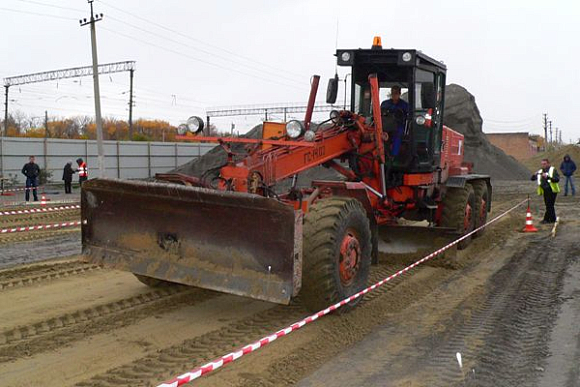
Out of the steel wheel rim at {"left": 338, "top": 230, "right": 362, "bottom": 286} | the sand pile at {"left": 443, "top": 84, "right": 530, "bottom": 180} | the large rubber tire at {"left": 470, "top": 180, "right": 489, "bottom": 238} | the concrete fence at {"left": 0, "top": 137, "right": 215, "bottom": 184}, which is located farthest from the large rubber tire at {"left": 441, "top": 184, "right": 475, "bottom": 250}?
the sand pile at {"left": 443, "top": 84, "right": 530, "bottom": 180}

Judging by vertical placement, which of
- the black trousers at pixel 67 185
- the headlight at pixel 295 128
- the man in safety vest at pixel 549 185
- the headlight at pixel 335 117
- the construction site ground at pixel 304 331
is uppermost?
the headlight at pixel 335 117

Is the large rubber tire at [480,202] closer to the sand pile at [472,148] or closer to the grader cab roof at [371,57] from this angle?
the grader cab roof at [371,57]

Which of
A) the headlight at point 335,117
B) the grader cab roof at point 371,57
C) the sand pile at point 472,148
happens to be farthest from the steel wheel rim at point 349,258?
the sand pile at point 472,148

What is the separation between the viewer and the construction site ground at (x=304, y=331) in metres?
4.58

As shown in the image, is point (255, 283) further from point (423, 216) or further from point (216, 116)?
point (216, 116)

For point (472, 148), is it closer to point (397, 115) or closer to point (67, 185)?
point (67, 185)

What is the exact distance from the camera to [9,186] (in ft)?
85.7

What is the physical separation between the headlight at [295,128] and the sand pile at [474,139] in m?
27.9

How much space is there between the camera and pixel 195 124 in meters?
6.52

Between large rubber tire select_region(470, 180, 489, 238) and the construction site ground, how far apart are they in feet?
7.49

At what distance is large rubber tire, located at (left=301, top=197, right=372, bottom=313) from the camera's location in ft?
18.2

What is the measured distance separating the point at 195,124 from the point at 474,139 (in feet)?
98.8

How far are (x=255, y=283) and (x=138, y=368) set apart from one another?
1.30m

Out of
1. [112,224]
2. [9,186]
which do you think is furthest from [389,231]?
[9,186]
